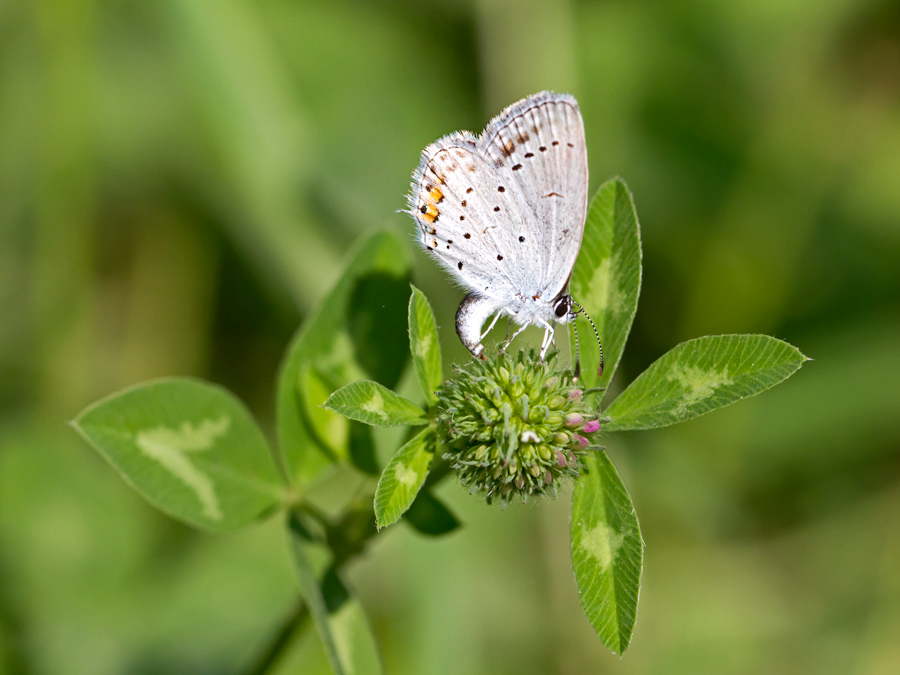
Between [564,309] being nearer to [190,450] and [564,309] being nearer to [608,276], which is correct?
[608,276]

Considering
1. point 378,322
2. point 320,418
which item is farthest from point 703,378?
point 320,418

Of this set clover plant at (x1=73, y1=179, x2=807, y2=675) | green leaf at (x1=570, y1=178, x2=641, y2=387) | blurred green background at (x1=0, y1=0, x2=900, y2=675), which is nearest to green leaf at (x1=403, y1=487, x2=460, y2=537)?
clover plant at (x1=73, y1=179, x2=807, y2=675)

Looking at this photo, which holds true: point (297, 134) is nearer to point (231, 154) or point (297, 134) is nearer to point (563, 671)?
point (231, 154)

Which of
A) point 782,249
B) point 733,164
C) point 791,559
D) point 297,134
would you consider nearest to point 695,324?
point 782,249

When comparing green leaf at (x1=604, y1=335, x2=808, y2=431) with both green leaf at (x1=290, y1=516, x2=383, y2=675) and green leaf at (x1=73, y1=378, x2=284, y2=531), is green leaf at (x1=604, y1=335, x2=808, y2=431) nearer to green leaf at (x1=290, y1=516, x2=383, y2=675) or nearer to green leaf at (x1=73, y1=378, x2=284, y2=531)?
green leaf at (x1=290, y1=516, x2=383, y2=675)

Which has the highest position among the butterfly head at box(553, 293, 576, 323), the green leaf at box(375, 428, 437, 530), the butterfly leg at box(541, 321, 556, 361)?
the butterfly head at box(553, 293, 576, 323)

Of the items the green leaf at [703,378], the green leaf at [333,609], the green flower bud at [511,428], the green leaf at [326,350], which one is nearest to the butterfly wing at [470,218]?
the green leaf at [326,350]
